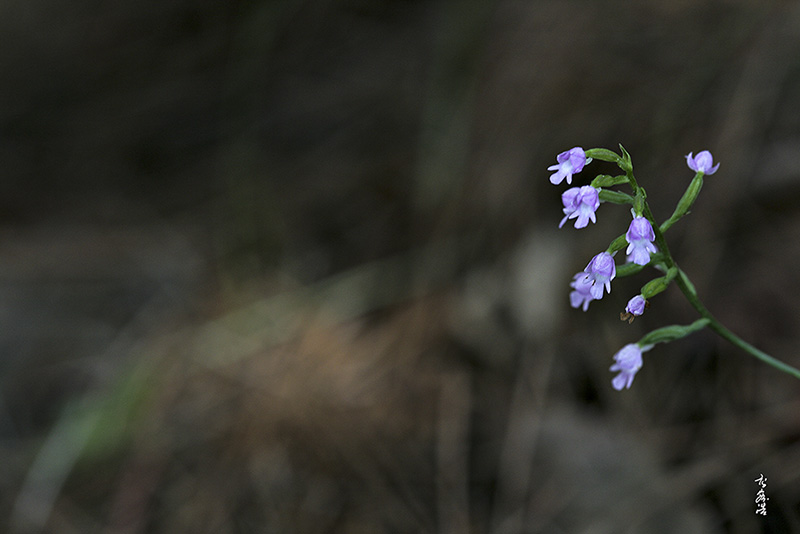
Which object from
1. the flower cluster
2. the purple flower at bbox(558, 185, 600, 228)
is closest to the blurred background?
the flower cluster

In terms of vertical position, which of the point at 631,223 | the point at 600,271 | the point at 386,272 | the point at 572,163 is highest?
the point at 386,272

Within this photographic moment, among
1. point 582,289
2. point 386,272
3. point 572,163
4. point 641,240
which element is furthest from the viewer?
point 386,272

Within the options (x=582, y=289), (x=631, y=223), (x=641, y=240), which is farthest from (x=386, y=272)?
(x=641, y=240)

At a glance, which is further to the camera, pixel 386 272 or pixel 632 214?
pixel 386 272

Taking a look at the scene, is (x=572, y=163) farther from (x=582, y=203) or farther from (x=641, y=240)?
(x=641, y=240)

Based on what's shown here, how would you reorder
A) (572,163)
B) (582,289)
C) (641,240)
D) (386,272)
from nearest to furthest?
(641,240), (572,163), (582,289), (386,272)

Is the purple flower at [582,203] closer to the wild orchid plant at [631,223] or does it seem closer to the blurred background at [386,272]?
the wild orchid plant at [631,223]
